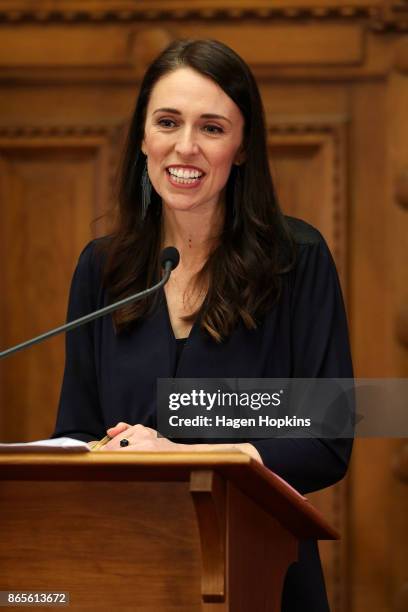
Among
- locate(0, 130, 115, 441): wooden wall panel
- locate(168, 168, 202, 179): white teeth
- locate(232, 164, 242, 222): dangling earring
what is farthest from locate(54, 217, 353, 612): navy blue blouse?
locate(0, 130, 115, 441): wooden wall panel

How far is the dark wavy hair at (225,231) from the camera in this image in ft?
7.73

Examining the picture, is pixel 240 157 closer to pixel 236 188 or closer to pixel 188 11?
pixel 236 188

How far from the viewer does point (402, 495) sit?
12.3ft

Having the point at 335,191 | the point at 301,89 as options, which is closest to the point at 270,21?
the point at 301,89

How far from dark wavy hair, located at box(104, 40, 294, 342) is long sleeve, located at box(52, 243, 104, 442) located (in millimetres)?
55

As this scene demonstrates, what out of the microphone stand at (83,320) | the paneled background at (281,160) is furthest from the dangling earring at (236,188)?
the paneled background at (281,160)

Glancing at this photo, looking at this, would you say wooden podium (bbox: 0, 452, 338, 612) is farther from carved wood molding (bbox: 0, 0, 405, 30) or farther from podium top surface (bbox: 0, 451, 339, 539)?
carved wood molding (bbox: 0, 0, 405, 30)

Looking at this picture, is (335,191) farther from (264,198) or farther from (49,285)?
(264,198)

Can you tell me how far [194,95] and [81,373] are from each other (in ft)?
1.81

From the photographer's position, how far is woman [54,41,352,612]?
232 centimetres

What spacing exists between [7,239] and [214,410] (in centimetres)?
176

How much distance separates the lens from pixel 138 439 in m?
2.07

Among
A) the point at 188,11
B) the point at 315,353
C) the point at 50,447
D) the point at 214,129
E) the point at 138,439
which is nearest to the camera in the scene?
the point at 50,447

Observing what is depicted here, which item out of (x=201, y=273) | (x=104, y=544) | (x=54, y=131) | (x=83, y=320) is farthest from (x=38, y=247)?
A: (x=104, y=544)
